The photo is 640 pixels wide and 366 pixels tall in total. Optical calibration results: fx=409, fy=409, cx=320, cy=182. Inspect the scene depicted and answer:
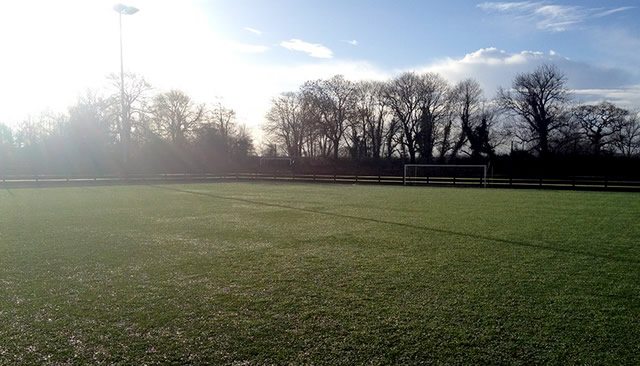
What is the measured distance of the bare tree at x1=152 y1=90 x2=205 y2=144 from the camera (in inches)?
1965

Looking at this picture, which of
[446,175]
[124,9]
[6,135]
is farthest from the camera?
[446,175]

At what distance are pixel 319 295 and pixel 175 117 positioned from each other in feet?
166

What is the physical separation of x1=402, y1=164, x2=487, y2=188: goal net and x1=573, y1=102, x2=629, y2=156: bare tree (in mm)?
15115

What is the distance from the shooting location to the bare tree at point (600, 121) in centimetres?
4594

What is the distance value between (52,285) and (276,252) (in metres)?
3.54

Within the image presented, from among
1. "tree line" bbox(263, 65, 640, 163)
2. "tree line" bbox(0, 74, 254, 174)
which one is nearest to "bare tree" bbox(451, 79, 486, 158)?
"tree line" bbox(263, 65, 640, 163)

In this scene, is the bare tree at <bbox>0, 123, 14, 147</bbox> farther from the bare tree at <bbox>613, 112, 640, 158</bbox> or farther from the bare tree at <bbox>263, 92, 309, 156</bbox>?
the bare tree at <bbox>613, 112, 640, 158</bbox>

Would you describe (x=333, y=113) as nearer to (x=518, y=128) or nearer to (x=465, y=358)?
(x=518, y=128)

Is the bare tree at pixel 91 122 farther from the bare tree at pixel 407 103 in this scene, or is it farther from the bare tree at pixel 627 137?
the bare tree at pixel 627 137

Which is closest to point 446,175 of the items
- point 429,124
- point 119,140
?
point 429,124

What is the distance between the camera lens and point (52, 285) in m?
5.56

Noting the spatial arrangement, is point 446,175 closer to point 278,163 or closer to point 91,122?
point 278,163

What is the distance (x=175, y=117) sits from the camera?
51406 mm

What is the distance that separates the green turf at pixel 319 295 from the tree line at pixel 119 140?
31.3 meters
